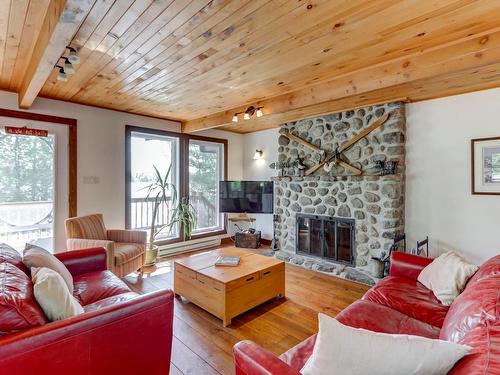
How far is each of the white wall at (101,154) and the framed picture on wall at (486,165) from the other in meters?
4.73

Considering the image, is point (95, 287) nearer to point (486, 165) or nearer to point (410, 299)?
point (410, 299)

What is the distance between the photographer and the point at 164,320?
1.56 m

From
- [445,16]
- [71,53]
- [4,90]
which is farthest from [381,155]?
[4,90]

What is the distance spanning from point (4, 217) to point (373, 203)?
482 cm

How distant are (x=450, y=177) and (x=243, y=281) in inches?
113

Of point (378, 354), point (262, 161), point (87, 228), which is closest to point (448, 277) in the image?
point (378, 354)

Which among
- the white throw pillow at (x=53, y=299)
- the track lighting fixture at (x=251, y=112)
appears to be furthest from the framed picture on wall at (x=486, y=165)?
the white throw pillow at (x=53, y=299)

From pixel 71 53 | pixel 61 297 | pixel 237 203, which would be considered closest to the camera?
pixel 61 297

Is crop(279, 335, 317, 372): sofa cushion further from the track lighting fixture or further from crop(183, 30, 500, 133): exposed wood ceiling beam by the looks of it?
the track lighting fixture

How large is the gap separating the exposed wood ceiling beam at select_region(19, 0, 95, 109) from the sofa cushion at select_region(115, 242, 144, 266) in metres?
1.99

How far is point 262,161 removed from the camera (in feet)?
18.5

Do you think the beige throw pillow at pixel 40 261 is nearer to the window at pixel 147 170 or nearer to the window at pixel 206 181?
the window at pixel 147 170

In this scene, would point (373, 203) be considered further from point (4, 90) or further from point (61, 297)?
point (4, 90)

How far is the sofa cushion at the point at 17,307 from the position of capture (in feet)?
3.74
